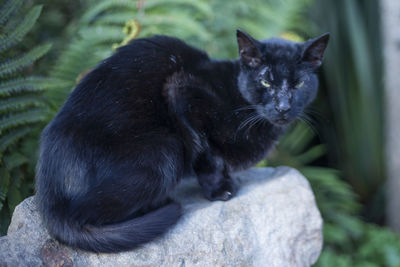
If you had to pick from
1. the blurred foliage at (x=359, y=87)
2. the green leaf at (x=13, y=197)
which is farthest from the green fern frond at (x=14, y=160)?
the blurred foliage at (x=359, y=87)

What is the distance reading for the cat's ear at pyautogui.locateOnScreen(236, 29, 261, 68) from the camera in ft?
5.81

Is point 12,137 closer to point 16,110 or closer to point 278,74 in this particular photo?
point 16,110

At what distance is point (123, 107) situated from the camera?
165 cm

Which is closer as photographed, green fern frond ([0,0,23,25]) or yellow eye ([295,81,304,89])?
yellow eye ([295,81,304,89])

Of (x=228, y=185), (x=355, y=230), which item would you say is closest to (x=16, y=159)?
(x=228, y=185)

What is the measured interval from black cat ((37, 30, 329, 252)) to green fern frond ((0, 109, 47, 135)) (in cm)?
50

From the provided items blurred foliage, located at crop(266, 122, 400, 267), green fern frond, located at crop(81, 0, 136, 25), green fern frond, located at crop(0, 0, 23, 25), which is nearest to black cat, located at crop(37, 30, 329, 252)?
green fern frond, located at crop(0, 0, 23, 25)

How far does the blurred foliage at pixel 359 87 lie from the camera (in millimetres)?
3514

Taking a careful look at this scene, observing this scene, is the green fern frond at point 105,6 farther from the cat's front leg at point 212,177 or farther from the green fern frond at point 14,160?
the cat's front leg at point 212,177

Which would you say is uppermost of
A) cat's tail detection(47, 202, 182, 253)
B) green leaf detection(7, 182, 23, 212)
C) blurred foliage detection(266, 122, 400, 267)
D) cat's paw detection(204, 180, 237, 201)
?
cat's tail detection(47, 202, 182, 253)

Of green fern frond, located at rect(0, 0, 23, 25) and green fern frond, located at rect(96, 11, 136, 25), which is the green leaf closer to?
green fern frond, located at rect(0, 0, 23, 25)

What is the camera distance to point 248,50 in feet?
5.97

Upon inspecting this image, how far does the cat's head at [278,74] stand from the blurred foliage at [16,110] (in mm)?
1091

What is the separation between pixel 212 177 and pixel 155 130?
403 millimetres
